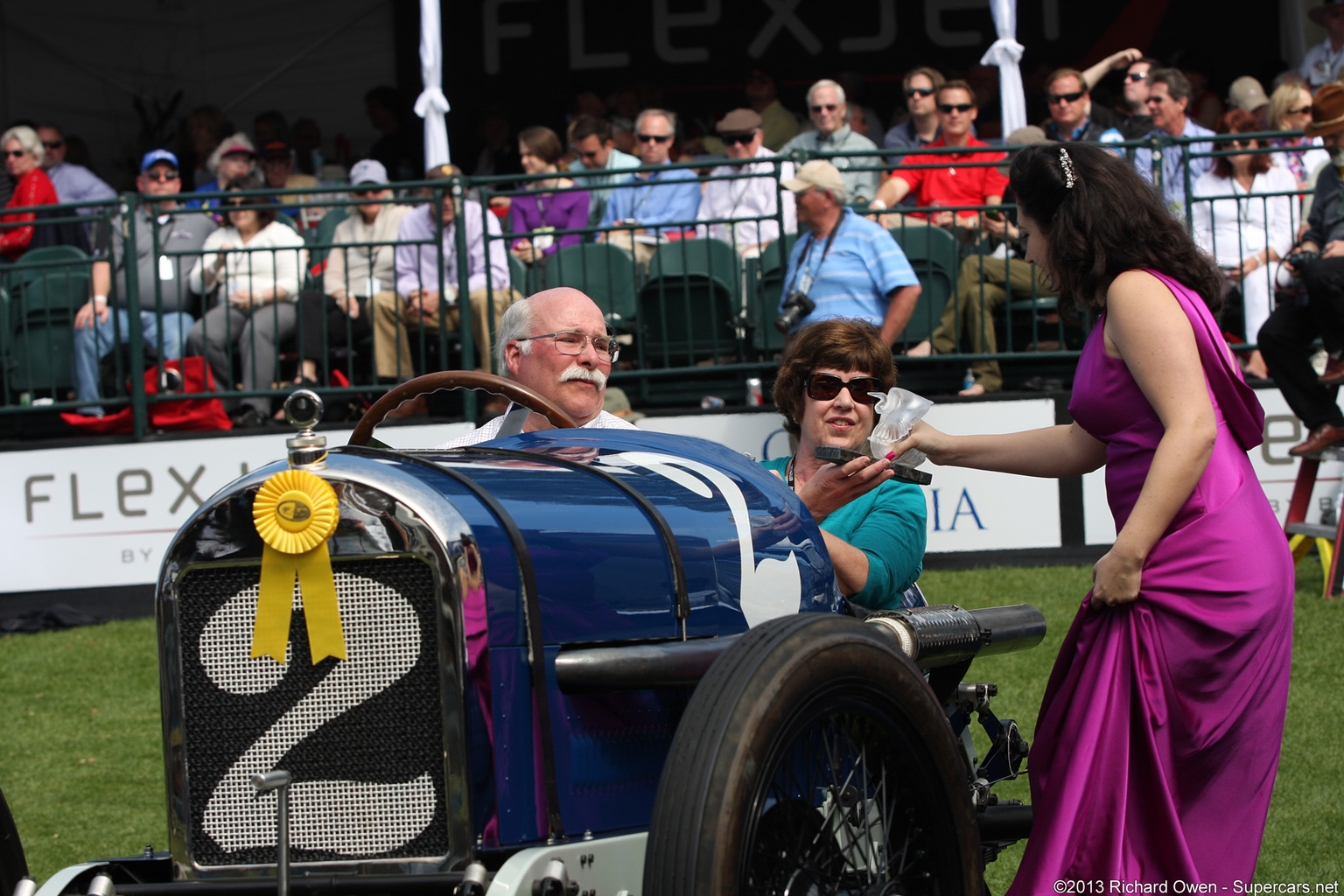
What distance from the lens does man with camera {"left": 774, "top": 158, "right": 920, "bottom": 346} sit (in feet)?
25.2

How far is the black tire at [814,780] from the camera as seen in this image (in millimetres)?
2039

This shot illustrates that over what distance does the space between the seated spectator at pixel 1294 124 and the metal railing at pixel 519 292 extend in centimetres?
49

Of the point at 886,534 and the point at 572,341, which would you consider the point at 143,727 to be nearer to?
the point at 572,341

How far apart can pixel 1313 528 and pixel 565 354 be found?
464 cm

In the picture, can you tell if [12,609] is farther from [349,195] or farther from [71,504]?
[349,195]

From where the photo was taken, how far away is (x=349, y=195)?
10.4 metres

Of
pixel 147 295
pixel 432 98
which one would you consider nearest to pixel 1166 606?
pixel 147 295

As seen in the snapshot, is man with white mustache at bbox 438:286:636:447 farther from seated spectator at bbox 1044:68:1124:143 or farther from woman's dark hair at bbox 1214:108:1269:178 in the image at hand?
seated spectator at bbox 1044:68:1124:143

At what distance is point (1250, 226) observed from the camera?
26.8 feet

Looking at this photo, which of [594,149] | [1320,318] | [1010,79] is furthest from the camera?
[594,149]

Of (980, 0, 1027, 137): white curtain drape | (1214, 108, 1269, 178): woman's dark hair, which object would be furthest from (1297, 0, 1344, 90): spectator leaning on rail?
(980, 0, 1027, 137): white curtain drape

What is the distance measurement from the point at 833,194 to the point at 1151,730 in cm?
533

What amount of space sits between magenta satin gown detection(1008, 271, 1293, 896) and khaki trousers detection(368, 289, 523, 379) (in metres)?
6.08

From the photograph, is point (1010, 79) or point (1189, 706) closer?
point (1189, 706)
